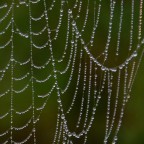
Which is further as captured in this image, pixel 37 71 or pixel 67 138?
pixel 37 71

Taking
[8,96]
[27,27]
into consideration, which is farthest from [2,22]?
[8,96]

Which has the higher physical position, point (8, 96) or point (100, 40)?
point (100, 40)

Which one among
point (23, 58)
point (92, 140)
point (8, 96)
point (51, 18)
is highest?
point (51, 18)

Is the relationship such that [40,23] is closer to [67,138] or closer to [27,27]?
[27,27]

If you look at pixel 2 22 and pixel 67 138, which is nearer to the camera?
pixel 67 138

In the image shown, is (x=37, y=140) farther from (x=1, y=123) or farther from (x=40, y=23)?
(x=40, y=23)

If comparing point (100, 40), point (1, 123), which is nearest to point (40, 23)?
point (100, 40)

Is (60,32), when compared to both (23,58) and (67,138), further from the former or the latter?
(67,138)

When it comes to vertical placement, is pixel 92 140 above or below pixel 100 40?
below
